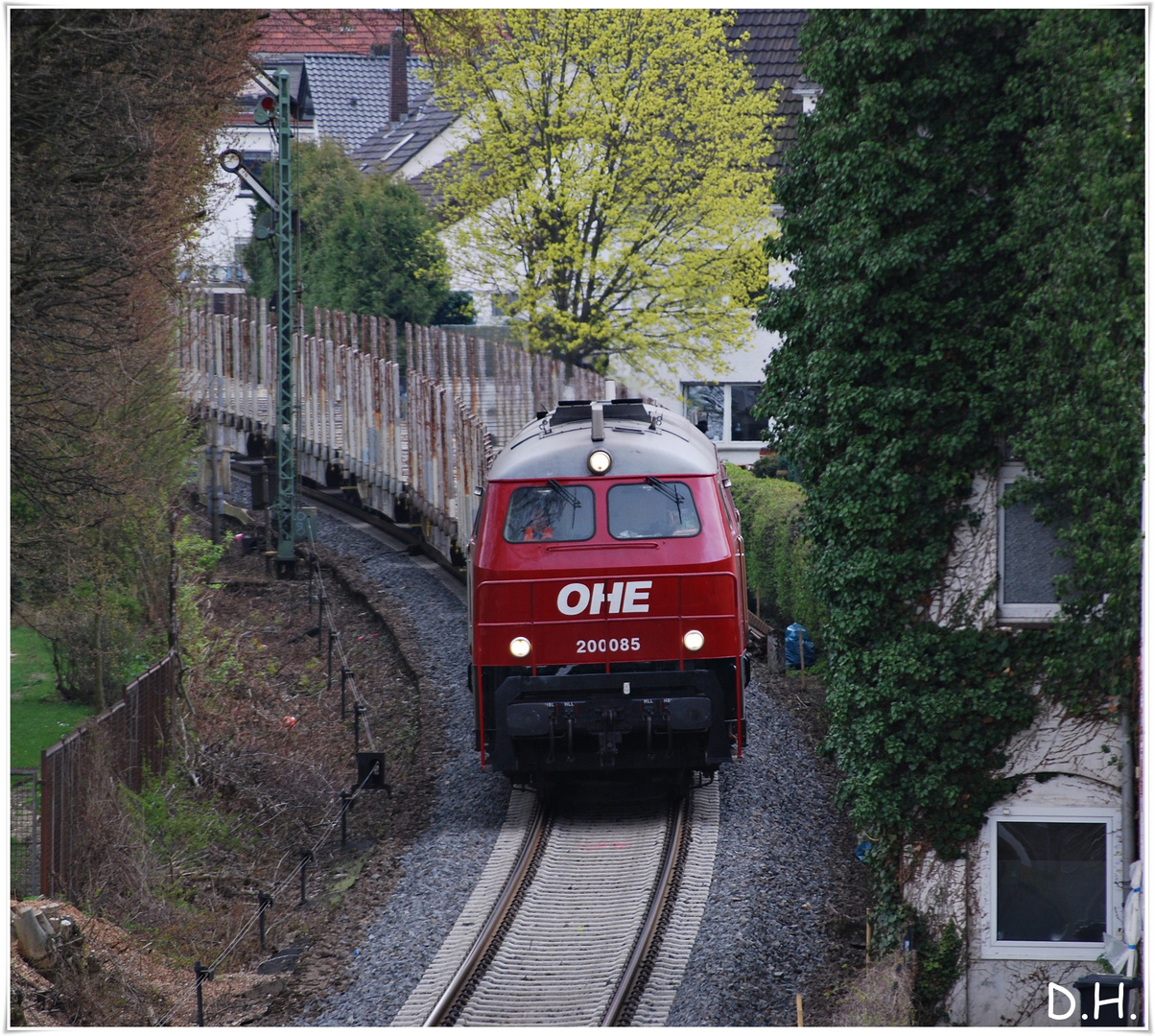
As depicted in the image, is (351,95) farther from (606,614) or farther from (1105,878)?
(1105,878)

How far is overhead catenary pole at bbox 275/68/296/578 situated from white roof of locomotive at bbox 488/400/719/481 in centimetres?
884

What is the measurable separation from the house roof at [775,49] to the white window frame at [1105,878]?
20.4 m

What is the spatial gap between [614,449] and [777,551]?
6696mm

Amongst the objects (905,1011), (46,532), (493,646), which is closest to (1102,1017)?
(905,1011)

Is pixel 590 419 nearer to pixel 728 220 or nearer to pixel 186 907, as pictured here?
pixel 186 907

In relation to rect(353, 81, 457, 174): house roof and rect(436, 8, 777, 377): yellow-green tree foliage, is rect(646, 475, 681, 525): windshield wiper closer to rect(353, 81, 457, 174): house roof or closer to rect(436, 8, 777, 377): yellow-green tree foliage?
rect(436, 8, 777, 377): yellow-green tree foliage

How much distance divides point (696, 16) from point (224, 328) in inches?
419

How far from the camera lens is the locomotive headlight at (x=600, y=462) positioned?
10.2m

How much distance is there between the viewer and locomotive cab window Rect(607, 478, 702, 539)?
1009cm

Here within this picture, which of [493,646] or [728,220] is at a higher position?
[728,220]

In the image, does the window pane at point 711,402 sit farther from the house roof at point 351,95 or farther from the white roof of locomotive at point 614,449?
the house roof at point 351,95

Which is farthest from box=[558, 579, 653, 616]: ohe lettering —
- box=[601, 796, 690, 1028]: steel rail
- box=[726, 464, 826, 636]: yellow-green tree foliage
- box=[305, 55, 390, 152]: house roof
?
box=[305, 55, 390, 152]: house roof

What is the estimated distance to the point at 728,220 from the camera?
77.6ft

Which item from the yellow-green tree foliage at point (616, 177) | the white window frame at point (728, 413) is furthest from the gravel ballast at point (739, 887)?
the white window frame at point (728, 413)
